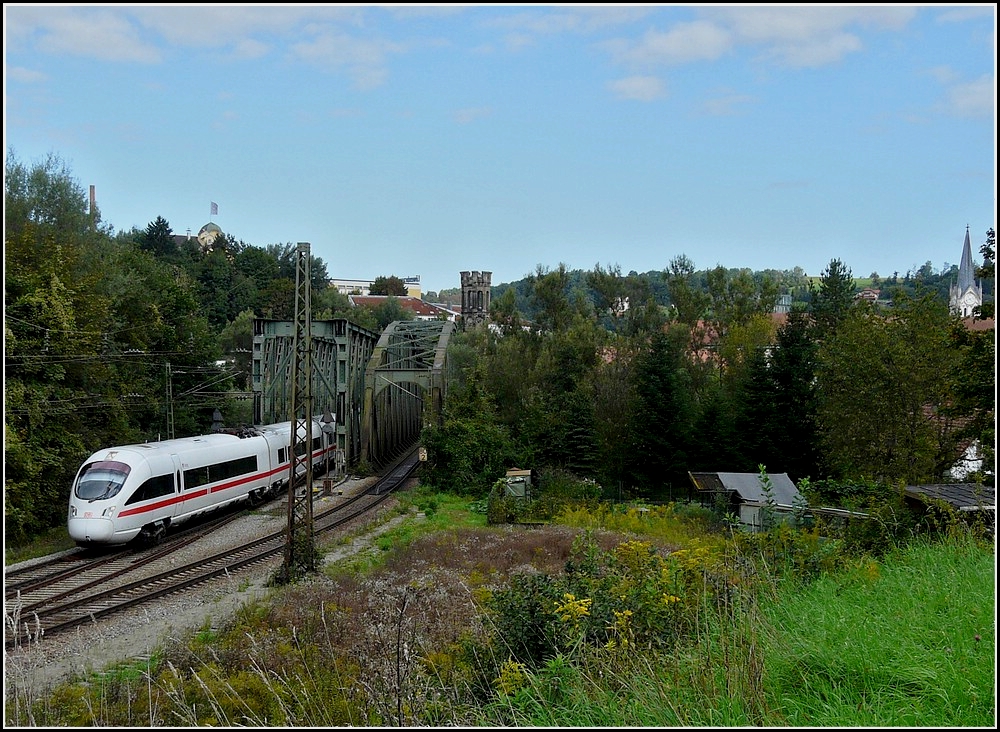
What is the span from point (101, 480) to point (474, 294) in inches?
2368

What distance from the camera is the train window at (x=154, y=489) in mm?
17688

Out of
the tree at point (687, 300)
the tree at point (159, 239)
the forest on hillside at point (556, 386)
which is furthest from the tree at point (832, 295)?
the tree at point (159, 239)

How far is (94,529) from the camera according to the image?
56.3 ft

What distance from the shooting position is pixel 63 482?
24.5m

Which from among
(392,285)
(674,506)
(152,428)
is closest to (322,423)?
(152,428)

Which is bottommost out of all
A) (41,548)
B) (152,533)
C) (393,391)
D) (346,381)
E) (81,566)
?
(41,548)

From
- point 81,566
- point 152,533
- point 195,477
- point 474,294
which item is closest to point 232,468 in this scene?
point 195,477

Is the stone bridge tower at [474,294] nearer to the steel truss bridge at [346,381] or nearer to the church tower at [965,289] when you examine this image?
the steel truss bridge at [346,381]

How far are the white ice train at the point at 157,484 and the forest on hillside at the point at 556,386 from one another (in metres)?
3.82

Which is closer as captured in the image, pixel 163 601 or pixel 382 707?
pixel 382 707

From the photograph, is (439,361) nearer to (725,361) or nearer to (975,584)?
(725,361)

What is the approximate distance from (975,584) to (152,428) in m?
34.6

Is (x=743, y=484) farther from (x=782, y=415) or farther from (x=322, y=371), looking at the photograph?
(x=322, y=371)

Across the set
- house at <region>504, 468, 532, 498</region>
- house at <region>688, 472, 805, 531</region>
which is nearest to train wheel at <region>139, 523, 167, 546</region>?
house at <region>504, 468, 532, 498</region>
